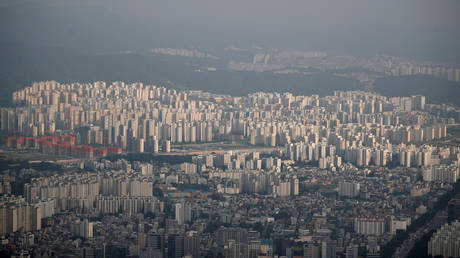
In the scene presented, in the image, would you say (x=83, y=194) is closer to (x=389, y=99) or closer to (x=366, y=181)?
(x=366, y=181)

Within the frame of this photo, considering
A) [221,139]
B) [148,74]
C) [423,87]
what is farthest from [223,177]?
[148,74]

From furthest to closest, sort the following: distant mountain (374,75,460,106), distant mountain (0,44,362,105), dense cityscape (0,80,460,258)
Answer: distant mountain (0,44,362,105), distant mountain (374,75,460,106), dense cityscape (0,80,460,258)

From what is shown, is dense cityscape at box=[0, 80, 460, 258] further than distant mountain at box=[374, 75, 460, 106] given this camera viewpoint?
No

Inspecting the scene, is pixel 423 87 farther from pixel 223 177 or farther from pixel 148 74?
pixel 223 177

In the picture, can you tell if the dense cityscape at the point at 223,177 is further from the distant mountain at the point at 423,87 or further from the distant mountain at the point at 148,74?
the distant mountain at the point at 148,74

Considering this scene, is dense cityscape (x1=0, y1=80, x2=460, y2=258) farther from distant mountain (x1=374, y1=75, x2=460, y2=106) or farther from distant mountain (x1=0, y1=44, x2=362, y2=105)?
distant mountain (x1=0, y1=44, x2=362, y2=105)

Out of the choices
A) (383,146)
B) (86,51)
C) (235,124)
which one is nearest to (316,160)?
(383,146)
